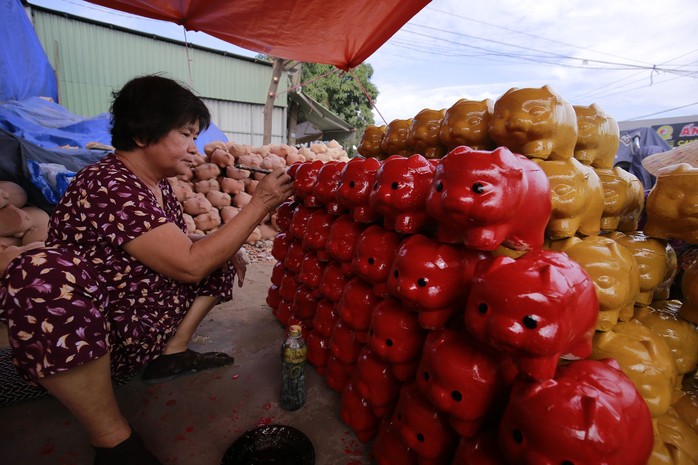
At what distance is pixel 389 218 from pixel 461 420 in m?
0.67

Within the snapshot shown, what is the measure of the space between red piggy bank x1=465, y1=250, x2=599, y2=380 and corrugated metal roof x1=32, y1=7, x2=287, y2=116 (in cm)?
969

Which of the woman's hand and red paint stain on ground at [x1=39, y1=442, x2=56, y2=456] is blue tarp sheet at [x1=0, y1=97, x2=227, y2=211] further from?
the woman's hand

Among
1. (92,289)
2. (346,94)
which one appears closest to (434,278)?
(92,289)

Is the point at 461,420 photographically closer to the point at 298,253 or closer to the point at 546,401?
the point at 546,401

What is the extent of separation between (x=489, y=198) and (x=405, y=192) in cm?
34

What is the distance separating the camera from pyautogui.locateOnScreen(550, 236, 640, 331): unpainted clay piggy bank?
3.50 ft

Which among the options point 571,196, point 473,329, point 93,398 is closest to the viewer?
point 473,329

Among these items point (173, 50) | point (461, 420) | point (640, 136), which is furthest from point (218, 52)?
point (461, 420)

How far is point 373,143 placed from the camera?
81.7 inches

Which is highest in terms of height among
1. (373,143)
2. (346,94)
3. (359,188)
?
(346,94)

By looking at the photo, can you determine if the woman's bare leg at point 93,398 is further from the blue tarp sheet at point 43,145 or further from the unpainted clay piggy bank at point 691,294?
the blue tarp sheet at point 43,145

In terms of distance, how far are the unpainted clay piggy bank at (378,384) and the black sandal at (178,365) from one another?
3.25ft

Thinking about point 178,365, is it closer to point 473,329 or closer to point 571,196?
point 473,329

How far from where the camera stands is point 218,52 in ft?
35.8
